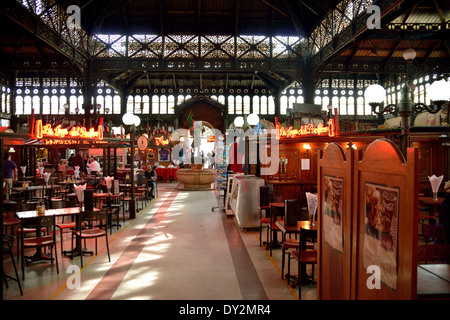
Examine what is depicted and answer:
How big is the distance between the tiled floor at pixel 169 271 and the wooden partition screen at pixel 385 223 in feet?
7.57

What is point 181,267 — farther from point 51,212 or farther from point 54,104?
point 54,104

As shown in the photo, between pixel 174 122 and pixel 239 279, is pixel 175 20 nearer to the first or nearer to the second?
pixel 174 122

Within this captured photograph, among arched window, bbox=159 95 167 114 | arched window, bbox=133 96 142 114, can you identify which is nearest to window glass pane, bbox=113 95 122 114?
arched window, bbox=133 96 142 114

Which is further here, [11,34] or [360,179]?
[11,34]

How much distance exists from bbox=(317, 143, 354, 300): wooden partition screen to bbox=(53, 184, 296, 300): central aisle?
141cm

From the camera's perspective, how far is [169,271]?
A: 5.76 meters

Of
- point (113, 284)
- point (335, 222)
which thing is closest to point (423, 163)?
point (335, 222)

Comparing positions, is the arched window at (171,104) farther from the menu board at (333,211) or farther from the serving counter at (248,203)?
the menu board at (333,211)

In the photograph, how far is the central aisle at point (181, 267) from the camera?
4848mm

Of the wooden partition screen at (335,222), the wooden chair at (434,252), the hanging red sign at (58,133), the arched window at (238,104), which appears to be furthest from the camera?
the arched window at (238,104)

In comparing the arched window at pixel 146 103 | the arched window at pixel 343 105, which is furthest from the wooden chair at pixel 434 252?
the arched window at pixel 146 103

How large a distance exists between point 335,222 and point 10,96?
29368 mm
